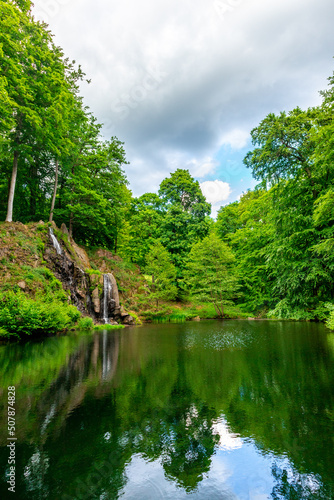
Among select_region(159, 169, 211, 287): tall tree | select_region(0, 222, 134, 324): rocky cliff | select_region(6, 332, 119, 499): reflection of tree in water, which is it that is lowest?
select_region(6, 332, 119, 499): reflection of tree in water

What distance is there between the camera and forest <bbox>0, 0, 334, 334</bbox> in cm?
1108

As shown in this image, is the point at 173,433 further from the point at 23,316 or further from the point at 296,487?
the point at 23,316

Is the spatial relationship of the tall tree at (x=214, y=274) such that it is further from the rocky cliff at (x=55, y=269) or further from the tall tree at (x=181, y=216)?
the rocky cliff at (x=55, y=269)

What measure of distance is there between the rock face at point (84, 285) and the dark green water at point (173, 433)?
11193 millimetres

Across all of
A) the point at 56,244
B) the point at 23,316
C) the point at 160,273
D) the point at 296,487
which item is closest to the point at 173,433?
the point at 296,487

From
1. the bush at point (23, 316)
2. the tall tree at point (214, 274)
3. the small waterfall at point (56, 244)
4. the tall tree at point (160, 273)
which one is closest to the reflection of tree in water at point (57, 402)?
the bush at point (23, 316)

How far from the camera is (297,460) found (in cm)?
183

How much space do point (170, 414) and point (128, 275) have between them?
22386mm

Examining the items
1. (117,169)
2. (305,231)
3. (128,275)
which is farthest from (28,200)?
(305,231)

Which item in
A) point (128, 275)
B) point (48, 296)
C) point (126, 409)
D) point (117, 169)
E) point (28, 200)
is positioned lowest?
point (126, 409)

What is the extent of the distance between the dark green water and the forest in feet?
20.0

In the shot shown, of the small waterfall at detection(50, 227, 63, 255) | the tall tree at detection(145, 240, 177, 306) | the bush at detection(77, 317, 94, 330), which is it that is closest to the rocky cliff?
the small waterfall at detection(50, 227, 63, 255)

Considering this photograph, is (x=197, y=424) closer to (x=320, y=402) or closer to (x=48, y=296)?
(x=320, y=402)

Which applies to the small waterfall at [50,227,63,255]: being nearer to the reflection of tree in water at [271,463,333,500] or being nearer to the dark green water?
the dark green water
